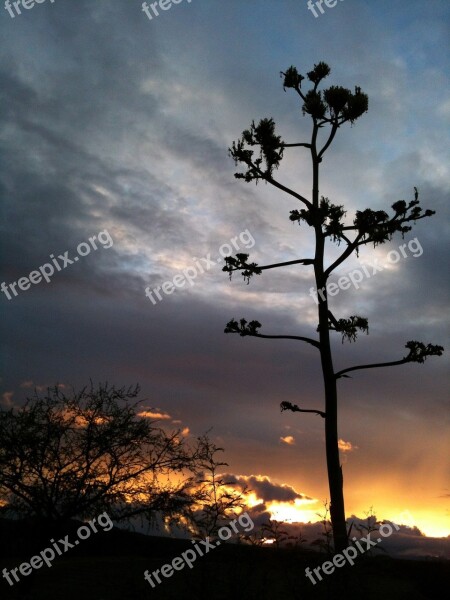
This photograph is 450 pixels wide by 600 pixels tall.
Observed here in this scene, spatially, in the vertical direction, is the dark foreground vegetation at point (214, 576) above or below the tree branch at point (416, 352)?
below

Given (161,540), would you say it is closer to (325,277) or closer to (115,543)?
(115,543)

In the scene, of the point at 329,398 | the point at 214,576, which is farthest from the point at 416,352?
the point at 214,576

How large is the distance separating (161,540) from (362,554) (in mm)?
14517

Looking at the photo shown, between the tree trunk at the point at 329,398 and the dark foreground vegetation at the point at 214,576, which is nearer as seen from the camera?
the dark foreground vegetation at the point at 214,576

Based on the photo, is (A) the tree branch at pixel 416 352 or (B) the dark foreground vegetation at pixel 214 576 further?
(A) the tree branch at pixel 416 352

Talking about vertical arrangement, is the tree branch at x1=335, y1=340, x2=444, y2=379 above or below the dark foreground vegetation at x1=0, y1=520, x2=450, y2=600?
above

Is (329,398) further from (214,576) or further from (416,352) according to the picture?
(214,576)

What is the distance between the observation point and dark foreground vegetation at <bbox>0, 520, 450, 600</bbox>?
7734mm

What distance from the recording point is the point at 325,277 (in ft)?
47.6

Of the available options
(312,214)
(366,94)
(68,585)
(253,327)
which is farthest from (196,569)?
(366,94)

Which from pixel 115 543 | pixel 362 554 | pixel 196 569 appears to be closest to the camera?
pixel 362 554

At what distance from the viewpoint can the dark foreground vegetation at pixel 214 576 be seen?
773 centimetres

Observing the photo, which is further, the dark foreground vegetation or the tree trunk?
the tree trunk

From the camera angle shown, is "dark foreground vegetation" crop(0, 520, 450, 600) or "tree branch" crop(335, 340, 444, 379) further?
"tree branch" crop(335, 340, 444, 379)
